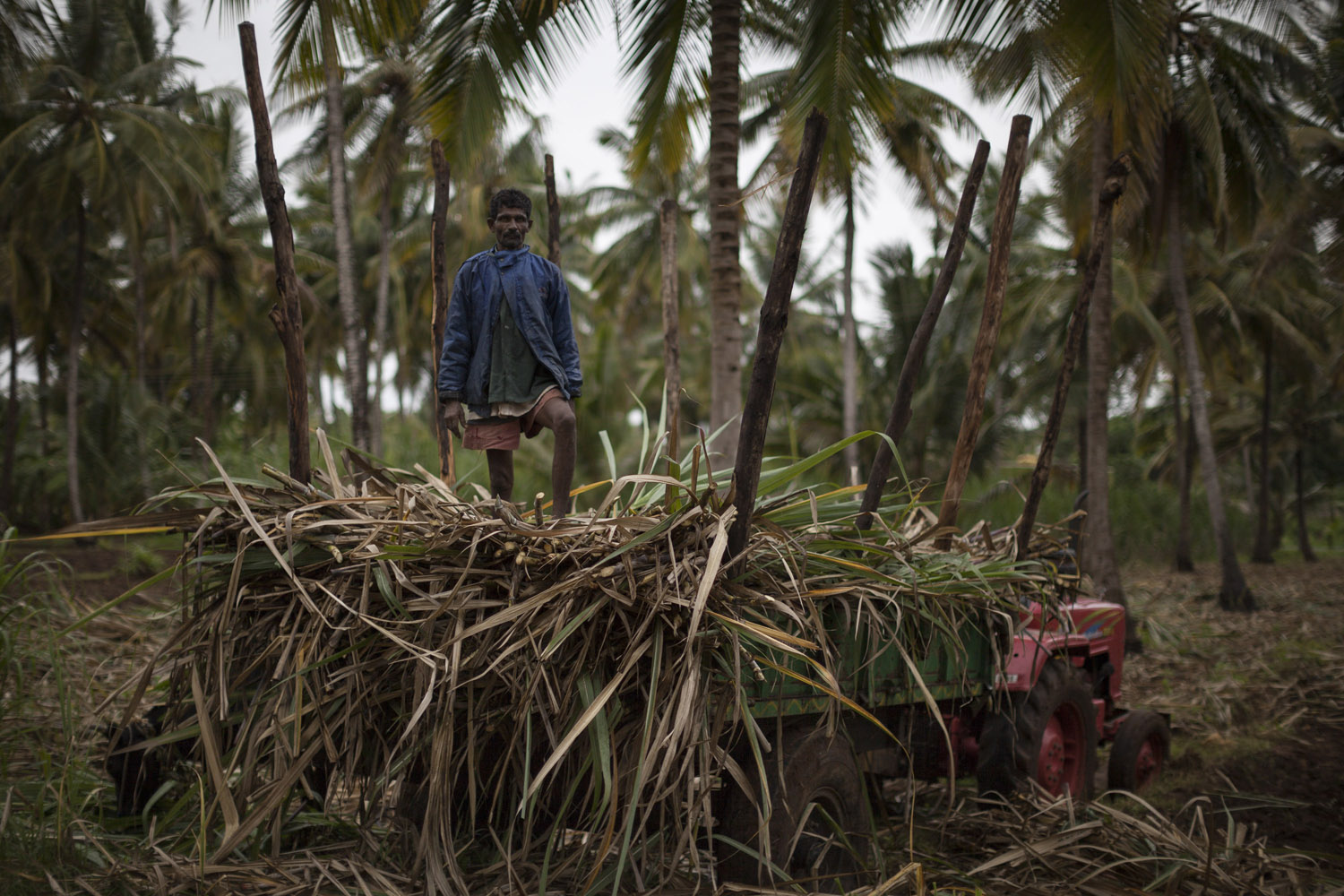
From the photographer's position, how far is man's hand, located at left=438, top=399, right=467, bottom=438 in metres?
4.09

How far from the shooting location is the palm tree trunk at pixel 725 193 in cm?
746

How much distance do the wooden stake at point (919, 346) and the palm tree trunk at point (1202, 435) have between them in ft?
37.2

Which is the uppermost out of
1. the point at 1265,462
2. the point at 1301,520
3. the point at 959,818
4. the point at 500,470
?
the point at 1265,462

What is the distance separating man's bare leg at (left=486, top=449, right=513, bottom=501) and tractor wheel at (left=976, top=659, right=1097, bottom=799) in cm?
236

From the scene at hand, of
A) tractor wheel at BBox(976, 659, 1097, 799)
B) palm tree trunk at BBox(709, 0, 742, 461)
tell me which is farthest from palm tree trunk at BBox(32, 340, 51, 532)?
tractor wheel at BBox(976, 659, 1097, 799)

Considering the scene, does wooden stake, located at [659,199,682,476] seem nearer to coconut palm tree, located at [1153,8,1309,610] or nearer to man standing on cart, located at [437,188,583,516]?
man standing on cart, located at [437,188,583,516]

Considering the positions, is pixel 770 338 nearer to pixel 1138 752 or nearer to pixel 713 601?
pixel 713 601

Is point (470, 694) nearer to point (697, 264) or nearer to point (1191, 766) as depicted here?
point (1191, 766)

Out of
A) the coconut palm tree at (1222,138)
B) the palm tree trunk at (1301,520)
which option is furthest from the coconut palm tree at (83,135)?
the palm tree trunk at (1301,520)

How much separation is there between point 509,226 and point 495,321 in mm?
→ 414

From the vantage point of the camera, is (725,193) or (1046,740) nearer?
(1046,740)

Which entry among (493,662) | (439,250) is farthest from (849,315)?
(493,662)

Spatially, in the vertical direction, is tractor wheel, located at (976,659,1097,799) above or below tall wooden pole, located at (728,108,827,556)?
below

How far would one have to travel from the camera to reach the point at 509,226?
4.07 meters
